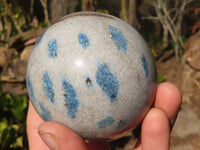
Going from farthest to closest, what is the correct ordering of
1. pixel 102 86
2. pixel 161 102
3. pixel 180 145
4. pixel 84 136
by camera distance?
pixel 180 145 < pixel 161 102 < pixel 84 136 < pixel 102 86

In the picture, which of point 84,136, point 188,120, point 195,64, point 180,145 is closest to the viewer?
point 84,136

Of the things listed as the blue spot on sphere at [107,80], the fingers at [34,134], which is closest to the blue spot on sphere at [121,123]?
the blue spot on sphere at [107,80]

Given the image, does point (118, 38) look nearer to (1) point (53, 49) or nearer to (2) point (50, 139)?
(1) point (53, 49)

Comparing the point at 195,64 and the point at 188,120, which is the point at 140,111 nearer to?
the point at 188,120

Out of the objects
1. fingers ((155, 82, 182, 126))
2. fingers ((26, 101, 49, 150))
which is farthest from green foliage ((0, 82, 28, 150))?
fingers ((155, 82, 182, 126))

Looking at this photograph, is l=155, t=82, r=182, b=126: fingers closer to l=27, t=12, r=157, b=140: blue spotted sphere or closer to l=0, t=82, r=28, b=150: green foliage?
l=27, t=12, r=157, b=140: blue spotted sphere

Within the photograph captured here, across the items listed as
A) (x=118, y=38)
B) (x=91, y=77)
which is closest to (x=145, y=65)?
(x=118, y=38)

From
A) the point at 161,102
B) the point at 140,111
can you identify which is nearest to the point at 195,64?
the point at 161,102
